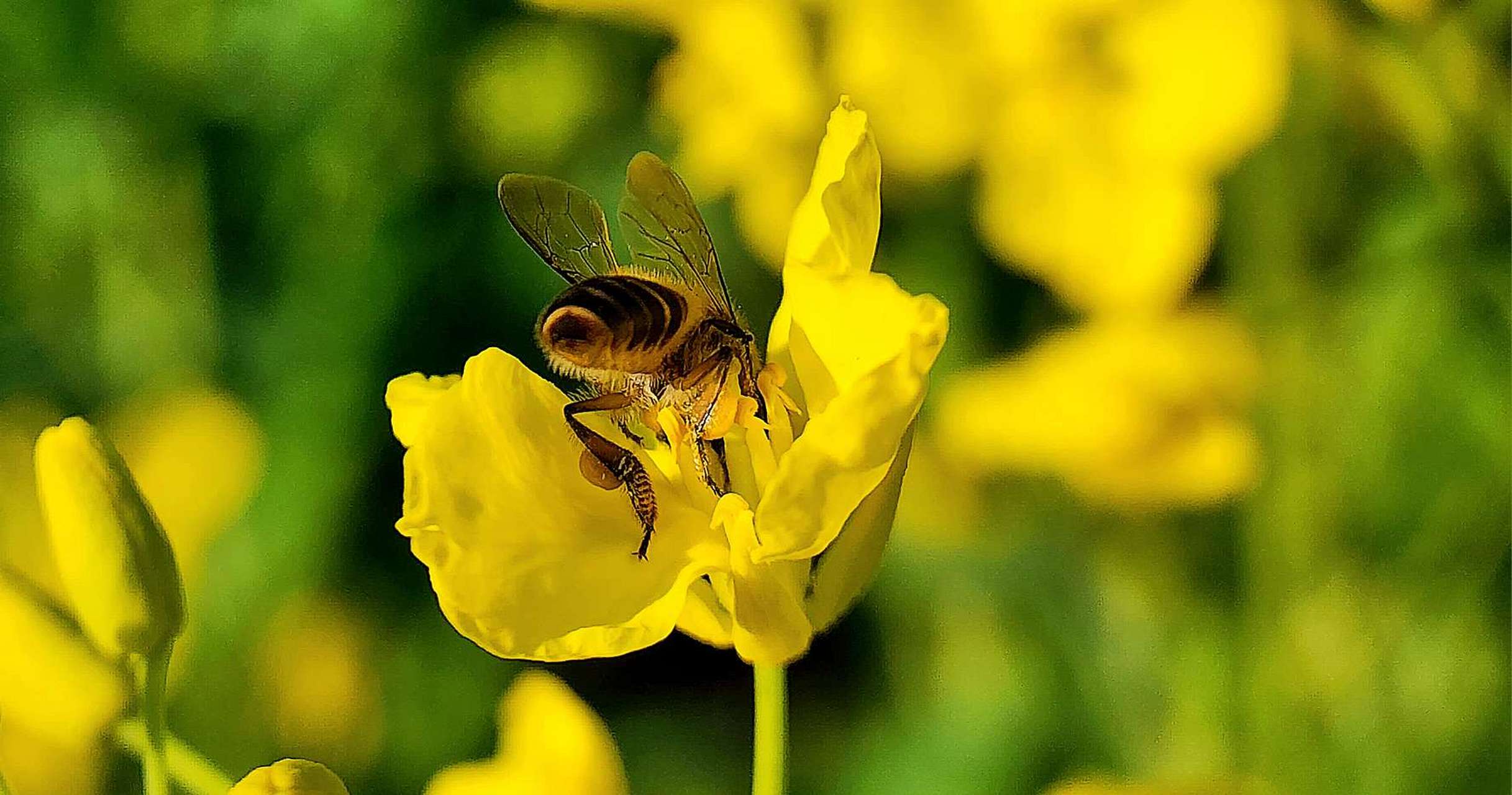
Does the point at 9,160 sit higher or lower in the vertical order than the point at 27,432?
higher

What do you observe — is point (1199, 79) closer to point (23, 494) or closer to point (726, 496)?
point (726, 496)

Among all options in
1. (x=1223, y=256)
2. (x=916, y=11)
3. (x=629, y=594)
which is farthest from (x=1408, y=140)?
(x=629, y=594)

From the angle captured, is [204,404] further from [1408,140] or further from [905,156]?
[1408,140]

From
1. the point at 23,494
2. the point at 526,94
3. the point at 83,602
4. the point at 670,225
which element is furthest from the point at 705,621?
the point at 23,494

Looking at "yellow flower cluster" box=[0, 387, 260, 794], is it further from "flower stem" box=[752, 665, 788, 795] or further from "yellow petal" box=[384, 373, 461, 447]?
"flower stem" box=[752, 665, 788, 795]

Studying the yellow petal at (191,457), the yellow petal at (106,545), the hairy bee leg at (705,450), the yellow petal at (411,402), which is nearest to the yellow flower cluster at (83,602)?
the yellow petal at (106,545)
